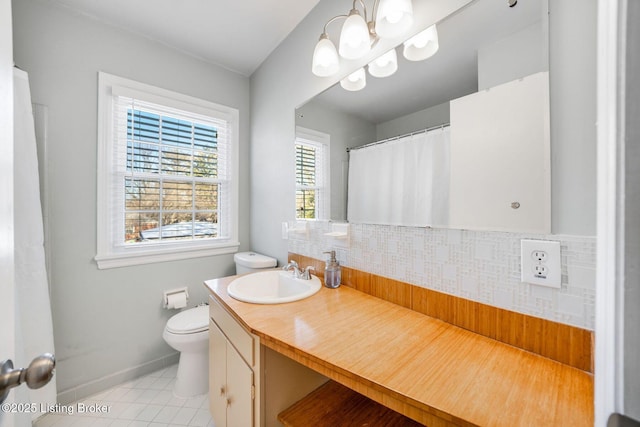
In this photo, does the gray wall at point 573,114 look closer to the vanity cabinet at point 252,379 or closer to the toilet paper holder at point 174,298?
the vanity cabinet at point 252,379

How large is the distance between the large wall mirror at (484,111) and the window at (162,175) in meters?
1.60

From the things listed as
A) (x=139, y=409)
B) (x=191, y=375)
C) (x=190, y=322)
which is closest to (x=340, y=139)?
(x=190, y=322)

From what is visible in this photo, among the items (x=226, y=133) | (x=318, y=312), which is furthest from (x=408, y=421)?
(x=226, y=133)

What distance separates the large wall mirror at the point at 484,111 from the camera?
0.76 meters

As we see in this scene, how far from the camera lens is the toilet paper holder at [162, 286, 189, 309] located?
74.5 inches

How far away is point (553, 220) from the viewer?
0.73 meters

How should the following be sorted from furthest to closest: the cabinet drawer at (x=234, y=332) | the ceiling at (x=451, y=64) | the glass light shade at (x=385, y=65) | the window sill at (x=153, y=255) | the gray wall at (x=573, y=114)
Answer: the window sill at (x=153, y=255)
the glass light shade at (x=385, y=65)
the cabinet drawer at (x=234, y=332)
the ceiling at (x=451, y=64)
the gray wall at (x=573, y=114)

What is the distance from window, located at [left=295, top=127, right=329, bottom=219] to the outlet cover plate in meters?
0.93

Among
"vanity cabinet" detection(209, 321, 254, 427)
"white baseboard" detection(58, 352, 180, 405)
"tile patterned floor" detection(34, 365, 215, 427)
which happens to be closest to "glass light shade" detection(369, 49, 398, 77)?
"vanity cabinet" detection(209, 321, 254, 427)

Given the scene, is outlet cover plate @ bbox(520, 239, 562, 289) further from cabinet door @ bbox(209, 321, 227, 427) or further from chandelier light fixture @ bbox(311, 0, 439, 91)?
cabinet door @ bbox(209, 321, 227, 427)

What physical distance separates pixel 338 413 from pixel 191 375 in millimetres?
1202

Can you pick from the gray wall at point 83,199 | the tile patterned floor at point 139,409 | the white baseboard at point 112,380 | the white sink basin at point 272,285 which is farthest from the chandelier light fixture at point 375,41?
the white baseboard at point 112,380

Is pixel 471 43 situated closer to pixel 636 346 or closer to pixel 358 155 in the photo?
pixel 358 155

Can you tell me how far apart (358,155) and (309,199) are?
1.49 feet
